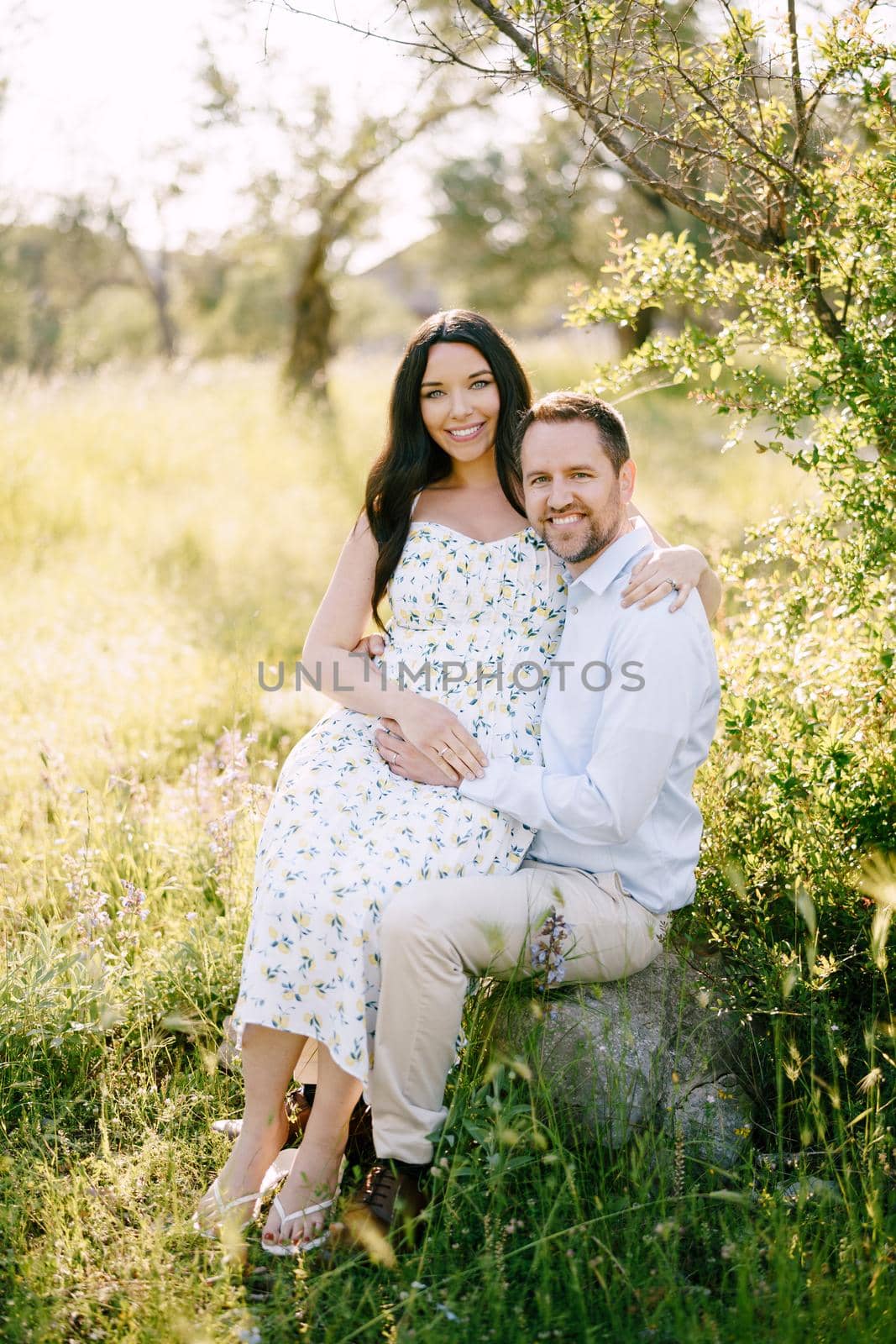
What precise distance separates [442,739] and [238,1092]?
3.94 feet

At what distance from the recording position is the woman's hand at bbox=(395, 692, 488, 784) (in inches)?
121

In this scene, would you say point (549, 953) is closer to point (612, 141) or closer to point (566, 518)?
point (566, 518)

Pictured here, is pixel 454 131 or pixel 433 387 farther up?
pixel 454 131

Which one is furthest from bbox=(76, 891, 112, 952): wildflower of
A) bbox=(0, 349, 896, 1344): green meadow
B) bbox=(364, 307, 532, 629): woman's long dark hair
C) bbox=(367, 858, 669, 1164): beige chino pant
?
bbox=(364, 307, 532, 629): woman's long dark hair

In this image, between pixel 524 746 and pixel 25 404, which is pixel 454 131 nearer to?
pixel 25 404

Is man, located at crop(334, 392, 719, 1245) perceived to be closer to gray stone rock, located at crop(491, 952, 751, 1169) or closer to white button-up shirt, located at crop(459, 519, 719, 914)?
white button-up shirt, located at crop(459, 519, 719, 914)

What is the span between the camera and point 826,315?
377 cm

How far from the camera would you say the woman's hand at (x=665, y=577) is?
301 cm

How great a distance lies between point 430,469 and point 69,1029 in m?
2.16

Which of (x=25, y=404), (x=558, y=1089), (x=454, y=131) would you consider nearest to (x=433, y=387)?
(x=558, y=1089)

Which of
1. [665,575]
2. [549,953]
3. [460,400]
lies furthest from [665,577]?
[549,953]

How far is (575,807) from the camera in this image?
2.87m

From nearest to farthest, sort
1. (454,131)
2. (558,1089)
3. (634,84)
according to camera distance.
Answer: (558,1089), (634,84), (454,131)

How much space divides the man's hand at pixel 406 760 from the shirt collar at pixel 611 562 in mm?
692
